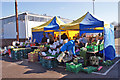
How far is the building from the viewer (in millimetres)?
15371

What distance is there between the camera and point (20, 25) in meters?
15.8

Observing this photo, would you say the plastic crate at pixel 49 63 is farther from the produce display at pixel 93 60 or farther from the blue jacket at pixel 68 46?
the produce display at pixel 93 60

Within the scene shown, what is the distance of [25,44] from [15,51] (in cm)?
146

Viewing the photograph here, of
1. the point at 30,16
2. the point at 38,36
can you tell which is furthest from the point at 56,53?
the point at 30,16

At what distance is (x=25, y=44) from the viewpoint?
1022 cm

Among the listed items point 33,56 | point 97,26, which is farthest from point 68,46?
point 33,56

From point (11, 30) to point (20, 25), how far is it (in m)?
2.76

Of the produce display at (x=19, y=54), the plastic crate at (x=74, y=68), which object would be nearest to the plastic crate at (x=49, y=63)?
the plastic crate at (x=74, y=68)

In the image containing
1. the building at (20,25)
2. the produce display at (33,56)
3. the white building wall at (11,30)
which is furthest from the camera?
the white building wall at (11,30)

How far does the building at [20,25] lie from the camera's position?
605 inches

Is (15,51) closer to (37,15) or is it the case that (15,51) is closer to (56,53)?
(56,53)

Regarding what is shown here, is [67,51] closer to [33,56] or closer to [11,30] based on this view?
[33,56]

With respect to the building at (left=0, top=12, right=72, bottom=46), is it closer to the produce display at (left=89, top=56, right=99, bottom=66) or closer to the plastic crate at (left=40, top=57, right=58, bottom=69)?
the plastic crate at (left=40, top=57, right=58, bottom=69)

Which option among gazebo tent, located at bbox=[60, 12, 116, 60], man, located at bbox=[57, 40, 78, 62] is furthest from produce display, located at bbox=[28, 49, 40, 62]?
gazebo tent, located at bbox=[60, 12, 116, 60]
